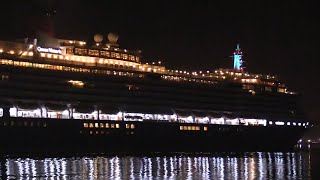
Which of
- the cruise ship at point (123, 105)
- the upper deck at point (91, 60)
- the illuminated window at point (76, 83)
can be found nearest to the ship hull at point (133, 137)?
the cruise ship at point (123, 105)

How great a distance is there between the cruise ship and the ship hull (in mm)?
103

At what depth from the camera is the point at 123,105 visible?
79.7 meters

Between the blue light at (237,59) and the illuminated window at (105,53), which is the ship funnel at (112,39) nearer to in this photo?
the illuminated window at (105,53)

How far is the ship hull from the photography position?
68.7m

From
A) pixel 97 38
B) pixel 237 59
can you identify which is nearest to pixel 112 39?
pixel 97 38

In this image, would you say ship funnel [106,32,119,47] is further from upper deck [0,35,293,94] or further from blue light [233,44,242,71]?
blue light [233,44,242,71]

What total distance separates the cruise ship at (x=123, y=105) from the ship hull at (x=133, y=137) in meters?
0.10

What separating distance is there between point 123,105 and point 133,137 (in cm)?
391

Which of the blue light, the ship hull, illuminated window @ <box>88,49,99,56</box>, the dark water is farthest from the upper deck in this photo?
the dark water

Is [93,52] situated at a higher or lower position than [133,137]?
higher

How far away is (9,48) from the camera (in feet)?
244

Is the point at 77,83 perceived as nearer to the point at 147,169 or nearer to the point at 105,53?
the point at 105,53

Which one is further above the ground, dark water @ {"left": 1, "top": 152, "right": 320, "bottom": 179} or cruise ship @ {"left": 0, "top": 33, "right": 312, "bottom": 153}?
cruise ship @ {"left": 0, "top": 33, "right": 312, "bottom": 153}

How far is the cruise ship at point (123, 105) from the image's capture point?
233 feet
